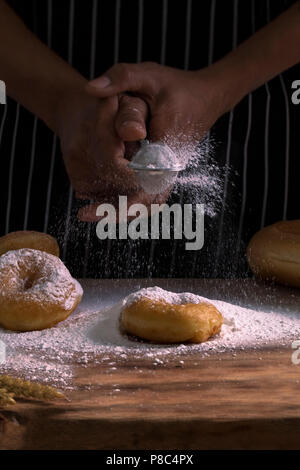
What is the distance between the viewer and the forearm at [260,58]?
1.60 m

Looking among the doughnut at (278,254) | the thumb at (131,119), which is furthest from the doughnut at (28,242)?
the doughnut at (278,254)

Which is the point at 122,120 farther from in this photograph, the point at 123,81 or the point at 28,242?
the point at 28,242

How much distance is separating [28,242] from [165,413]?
0.65 metres

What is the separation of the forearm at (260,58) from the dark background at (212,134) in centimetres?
6

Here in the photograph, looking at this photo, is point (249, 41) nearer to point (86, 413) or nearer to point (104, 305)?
point (104, 305)

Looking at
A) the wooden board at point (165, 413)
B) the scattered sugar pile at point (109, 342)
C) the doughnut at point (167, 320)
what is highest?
the doughnut at point (167, 320)

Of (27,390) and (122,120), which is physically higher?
(122,120)

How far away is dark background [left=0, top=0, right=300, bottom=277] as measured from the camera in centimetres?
166

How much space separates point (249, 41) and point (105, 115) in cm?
45

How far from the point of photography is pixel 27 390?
2.98 feet

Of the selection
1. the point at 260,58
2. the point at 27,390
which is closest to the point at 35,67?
the point at 260,58

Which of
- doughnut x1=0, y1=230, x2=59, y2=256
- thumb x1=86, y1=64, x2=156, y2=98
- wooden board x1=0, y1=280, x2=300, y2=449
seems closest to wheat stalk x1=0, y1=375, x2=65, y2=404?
wooden board x1=0, y1=280, x2=300, y2=449

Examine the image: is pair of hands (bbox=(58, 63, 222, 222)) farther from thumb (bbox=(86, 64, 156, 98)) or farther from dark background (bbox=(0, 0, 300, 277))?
dark background (bbox=(0, 0, 300, 277))

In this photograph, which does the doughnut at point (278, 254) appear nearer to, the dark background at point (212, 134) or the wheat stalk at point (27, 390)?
the dark background at point (212, 134)
